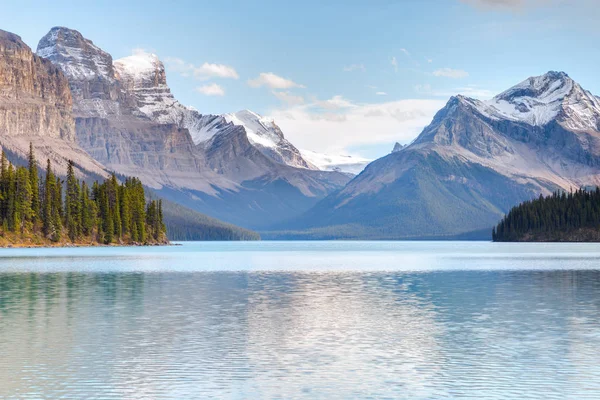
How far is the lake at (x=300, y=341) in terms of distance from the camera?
33219mm

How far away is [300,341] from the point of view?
44.8 m

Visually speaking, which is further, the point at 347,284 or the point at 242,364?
the point at 347,284

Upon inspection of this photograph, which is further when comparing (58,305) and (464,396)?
(58,305)

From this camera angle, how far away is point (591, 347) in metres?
42.3

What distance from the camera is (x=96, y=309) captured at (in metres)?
60.5

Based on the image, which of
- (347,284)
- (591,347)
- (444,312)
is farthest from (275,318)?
(347,284)

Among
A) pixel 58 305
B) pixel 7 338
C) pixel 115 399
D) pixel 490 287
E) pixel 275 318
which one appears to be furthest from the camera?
pixel 490 287

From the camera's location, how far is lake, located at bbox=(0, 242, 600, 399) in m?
33.2

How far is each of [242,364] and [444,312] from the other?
954 inches

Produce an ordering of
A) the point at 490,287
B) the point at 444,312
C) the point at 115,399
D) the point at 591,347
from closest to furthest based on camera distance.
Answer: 1. the point at 115,399
2. the point at 591,347
3. the point at 444,312
4. the point at 490,287

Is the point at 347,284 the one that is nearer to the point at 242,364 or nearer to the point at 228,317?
the point at 228,317

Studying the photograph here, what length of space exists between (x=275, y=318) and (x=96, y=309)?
1393cm

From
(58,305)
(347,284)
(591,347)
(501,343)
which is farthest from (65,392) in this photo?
(347,284)

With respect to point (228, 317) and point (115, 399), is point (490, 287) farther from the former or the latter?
point (115, 399)
